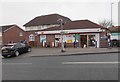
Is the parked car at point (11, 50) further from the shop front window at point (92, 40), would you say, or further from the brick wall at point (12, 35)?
the brick wall at point (12, 35)

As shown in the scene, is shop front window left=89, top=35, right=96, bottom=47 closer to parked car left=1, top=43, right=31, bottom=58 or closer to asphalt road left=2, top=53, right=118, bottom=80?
parked car left=1, top=43, right=31, bottom=58

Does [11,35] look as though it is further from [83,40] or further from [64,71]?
[64,71]

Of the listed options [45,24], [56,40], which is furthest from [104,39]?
Result: [45,24]

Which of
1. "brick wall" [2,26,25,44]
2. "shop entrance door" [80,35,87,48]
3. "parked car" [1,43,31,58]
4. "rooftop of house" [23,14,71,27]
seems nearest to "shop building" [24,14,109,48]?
"shop entrance door" [80,35,87,48]

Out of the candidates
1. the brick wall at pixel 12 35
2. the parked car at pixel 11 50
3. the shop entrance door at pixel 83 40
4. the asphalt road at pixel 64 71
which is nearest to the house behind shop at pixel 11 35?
the brick wall at pixel 12 35

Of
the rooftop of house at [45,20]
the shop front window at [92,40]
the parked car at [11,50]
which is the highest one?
the rooftop of house at [45,20]

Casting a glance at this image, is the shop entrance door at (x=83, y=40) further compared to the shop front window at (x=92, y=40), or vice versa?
the shop entrance door at (x=83, y=40)

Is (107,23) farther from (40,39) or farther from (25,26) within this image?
(40,39)

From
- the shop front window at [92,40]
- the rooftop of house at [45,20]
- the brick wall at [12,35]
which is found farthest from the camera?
the brick wall at [12,35]

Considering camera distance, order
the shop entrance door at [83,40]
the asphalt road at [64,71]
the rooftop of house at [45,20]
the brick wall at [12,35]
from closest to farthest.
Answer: the asphalt road at [64,71] < the shop entrance door at [83,40] < the rooftop of house at [45,20] < the brick wall at [12,35]

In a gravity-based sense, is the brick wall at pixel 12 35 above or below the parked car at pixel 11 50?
above

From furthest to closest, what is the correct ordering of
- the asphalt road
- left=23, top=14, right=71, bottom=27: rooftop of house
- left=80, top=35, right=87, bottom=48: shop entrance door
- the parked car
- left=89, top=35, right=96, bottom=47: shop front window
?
left=23, top=14, right=71, bottom=27: rooftop of house, left=80, top=35, right=87, bottom=48: shop entrance door, left=89, top=35, right=96, bottom=47: shop front window, the parked car, the asphalt road

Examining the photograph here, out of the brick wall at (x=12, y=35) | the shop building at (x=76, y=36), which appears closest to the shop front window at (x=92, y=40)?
the shop building at (x=76, y=36)

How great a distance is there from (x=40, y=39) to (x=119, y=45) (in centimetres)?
1363
